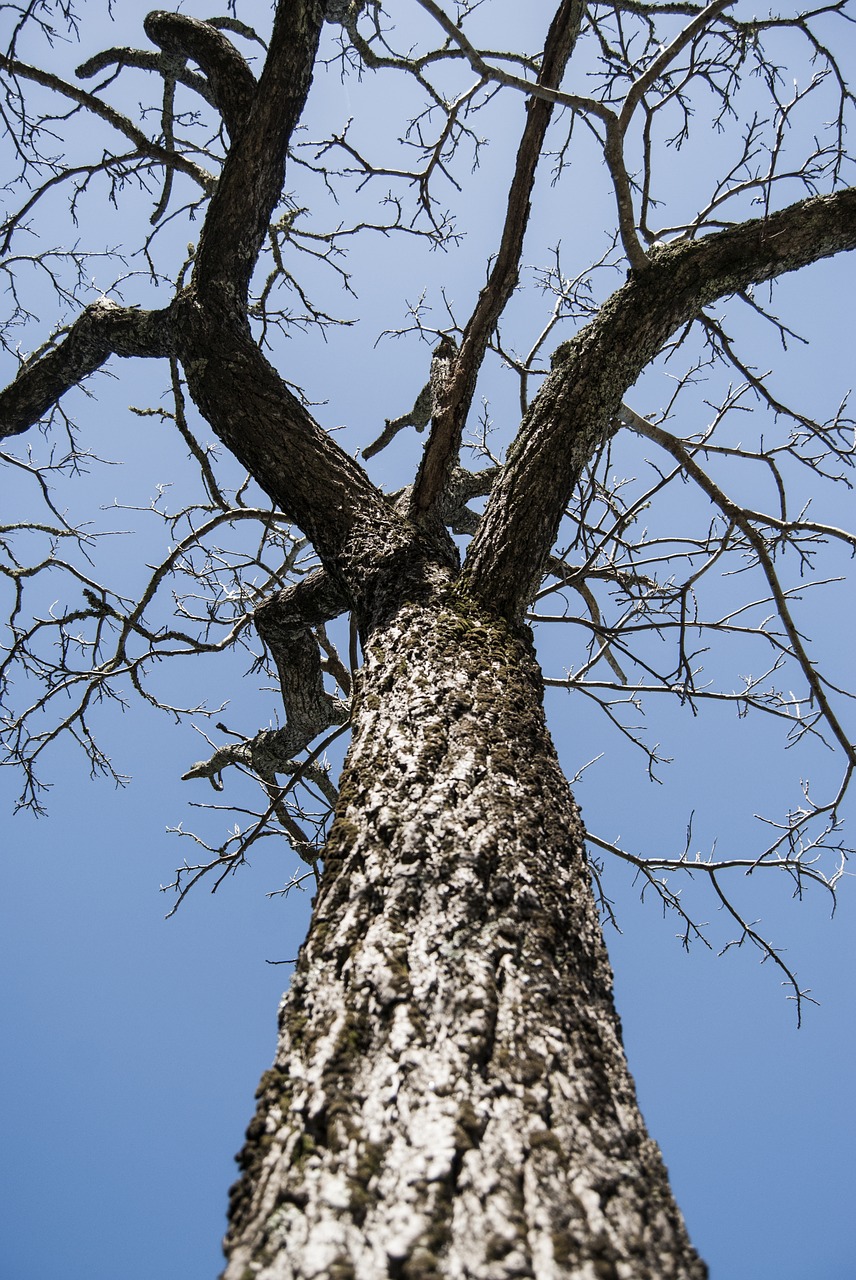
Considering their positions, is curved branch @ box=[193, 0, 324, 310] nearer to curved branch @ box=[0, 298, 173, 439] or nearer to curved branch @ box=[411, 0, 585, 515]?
curved branch @ box=[0, 298, 173, 439]

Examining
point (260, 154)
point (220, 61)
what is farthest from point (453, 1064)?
point (220, 61)

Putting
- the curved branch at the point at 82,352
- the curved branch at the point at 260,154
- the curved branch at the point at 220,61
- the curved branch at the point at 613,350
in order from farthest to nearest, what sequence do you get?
the curved branch at the point at 82,352 → the curved branch at the point at 220,61 → the curved branch at the point at 260,154 → the curved branch at the point at 613,350

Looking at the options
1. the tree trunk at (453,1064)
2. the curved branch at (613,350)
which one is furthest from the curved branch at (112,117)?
the tree trunk at (453,1064)

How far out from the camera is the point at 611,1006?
4.54 ft

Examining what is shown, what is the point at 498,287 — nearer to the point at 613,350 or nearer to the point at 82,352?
the point at 613,350

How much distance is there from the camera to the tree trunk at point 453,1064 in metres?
0.91

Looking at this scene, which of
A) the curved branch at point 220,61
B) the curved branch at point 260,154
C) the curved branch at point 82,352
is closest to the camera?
the curved branch at point 260,154

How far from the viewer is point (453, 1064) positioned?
1.10 metres

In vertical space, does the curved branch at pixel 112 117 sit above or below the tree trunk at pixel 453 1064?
above

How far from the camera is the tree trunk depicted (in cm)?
91

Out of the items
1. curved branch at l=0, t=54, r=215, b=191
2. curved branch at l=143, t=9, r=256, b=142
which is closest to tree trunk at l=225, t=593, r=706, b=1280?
Answer: curved branch at l=143, t=9, r=256, b=142

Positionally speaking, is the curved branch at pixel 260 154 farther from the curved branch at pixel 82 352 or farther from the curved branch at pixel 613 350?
the curved branch at pixel 613 350

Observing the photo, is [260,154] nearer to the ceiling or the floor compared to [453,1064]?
nearer to the ceiling

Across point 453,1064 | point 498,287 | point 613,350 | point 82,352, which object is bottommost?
point 453,1064
